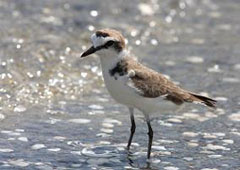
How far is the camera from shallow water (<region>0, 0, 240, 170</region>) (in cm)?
684

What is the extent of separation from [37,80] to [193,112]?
6.08 ft

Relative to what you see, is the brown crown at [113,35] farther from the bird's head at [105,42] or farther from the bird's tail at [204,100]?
the bird's tail at [204,100]

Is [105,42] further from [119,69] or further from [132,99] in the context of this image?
[132,99]

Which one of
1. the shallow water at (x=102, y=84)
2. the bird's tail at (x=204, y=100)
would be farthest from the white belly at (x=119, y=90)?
the bird's tail at (x=204, y=100)

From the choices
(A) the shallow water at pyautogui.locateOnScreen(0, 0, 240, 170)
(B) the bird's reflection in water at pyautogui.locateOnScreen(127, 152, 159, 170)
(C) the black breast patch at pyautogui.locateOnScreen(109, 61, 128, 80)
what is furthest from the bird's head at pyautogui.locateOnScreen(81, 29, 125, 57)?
(B) the bird's reflection in water at pyautogui.locateOnScreen(127, 152, 159, 170)

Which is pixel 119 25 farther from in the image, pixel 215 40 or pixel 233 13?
pixel 233 13

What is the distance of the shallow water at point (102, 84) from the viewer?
6836 mm

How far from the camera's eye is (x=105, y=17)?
442 inches

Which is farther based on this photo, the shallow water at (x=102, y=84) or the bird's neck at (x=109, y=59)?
the shallow water at (x=102, y=84)

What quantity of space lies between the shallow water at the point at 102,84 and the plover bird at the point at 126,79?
0.72 feet

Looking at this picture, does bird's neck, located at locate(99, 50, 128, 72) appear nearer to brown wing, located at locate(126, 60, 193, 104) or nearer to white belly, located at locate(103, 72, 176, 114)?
white belly, located at locate(103, 72, 176, 114)

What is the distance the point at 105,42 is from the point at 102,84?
239 centimetres

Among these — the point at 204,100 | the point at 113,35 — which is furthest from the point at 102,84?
the point at 113,35

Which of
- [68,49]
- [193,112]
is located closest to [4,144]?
[193,112]
